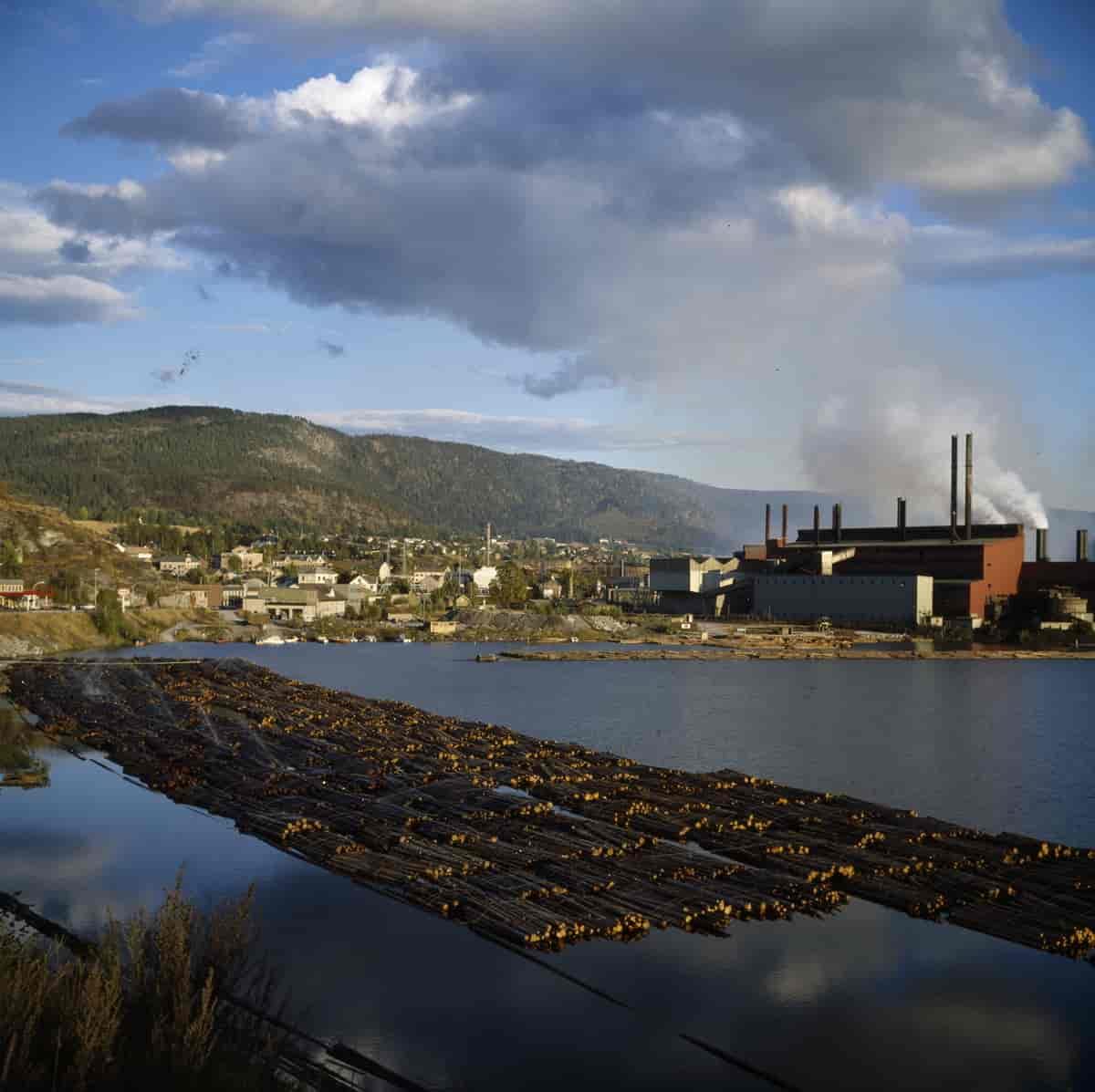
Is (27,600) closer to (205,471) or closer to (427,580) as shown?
(427,580)

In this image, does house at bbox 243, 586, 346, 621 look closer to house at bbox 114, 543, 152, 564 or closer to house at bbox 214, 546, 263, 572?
house at bbox 114, 543, 152, 564

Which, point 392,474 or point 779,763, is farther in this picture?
point 392,474

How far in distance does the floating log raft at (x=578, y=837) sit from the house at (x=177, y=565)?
156 feet

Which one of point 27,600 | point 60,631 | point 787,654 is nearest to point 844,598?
point 787,654

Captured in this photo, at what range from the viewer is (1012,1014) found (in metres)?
8.55

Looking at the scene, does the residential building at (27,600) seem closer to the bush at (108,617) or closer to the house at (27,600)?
the house at (27,600)

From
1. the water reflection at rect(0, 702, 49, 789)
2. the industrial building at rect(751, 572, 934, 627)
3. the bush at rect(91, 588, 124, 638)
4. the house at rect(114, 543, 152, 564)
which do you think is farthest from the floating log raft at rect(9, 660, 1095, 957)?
the house at rect(114, 543, 152, 564)

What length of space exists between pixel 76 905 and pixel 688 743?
13.1 meters

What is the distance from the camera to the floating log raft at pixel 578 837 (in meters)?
9.92

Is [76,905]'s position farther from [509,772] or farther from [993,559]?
[993,559]

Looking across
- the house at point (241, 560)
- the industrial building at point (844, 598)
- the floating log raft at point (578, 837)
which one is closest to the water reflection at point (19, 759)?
the floating log raft at point (578, 837)

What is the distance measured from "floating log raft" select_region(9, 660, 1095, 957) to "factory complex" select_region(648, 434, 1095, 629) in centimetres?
3260

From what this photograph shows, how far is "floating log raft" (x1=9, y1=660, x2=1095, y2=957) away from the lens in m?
9.92

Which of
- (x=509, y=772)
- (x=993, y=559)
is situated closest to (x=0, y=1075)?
(x=509, y=772)
